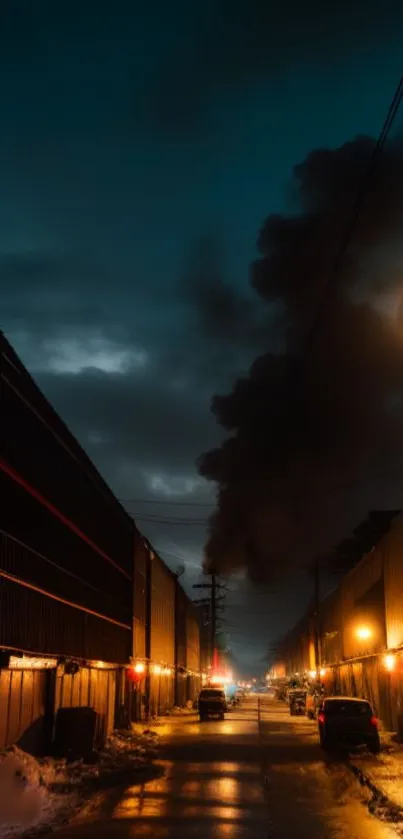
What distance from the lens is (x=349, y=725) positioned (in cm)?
2333

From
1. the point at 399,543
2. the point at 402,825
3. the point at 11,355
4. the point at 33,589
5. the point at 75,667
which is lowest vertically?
the point at 402,825

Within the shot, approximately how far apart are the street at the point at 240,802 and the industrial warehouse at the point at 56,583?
336 centimetres

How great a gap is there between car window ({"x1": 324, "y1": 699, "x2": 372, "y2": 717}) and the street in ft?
4.12

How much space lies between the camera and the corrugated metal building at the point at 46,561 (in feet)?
56.8

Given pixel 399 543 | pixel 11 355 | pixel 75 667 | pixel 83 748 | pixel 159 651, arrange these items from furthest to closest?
pixel 159 651 → pixel 399 543 → pixel 75 667 → pixel 83 748 → pixel 11 355

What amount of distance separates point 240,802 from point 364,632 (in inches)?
1061

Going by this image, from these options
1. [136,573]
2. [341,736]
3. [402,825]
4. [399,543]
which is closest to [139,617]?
[136,573]

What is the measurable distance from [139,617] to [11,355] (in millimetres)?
27000

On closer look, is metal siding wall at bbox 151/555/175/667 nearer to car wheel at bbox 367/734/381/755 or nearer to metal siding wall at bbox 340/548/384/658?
metal siding wall at bbox 340/548/384/658

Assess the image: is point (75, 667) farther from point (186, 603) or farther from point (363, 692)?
point (186, 603)

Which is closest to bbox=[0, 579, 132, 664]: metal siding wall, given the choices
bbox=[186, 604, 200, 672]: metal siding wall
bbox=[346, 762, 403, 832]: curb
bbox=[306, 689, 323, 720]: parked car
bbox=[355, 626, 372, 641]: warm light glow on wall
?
bbox=[346, 762, 403, 832]: curb

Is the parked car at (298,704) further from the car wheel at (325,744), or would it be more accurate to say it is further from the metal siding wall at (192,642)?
the car wheel at (325,744)

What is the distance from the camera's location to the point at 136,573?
40.6 meters

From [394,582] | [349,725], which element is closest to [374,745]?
[349,725]
